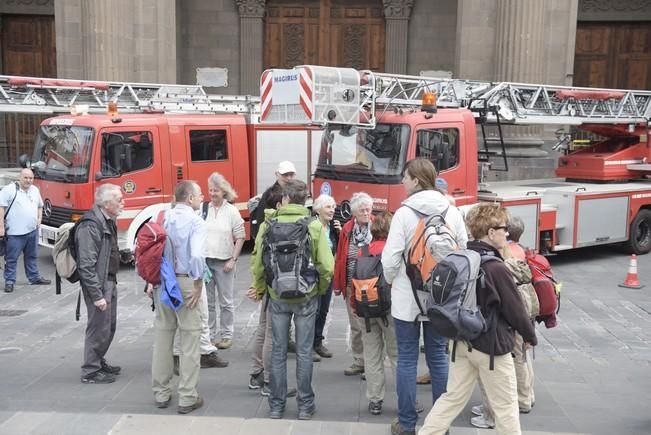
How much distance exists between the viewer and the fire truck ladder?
36.8 ft

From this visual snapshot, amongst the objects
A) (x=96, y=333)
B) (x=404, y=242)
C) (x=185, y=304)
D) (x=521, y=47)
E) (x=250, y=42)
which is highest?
(x=250, y=42)

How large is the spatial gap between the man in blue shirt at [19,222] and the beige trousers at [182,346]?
16.6 ft

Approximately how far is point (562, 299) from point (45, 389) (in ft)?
22.0

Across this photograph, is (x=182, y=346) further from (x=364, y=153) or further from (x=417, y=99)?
(x=417, y=99)

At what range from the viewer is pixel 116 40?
17188 mm

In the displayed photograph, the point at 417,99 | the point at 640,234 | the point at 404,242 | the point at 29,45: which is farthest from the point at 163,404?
the point at 29,45

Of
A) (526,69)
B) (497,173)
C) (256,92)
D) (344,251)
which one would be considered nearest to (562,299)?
(344,251)

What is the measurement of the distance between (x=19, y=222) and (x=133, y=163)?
1.92 metres

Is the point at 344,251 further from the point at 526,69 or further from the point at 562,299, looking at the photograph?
the point at 526,69

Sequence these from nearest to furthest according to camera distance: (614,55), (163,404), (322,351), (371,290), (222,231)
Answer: (371,290) → (163,404) → (222,231) → (322,351) → (614,55)

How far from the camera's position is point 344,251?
5.90 m

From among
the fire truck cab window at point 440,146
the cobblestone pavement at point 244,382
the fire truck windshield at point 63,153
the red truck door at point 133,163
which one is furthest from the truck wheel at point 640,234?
the fire truck windshield at point 63,153

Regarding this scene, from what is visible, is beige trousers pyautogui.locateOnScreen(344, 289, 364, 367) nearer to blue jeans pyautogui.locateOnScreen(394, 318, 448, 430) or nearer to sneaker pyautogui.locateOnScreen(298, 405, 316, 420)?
sneaker pyautogui.locateOnScreen(298, 405, 316, 420)

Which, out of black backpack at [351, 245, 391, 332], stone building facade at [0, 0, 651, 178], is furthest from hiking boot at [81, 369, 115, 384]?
stone building facade at [0, 0, 651, 178]
